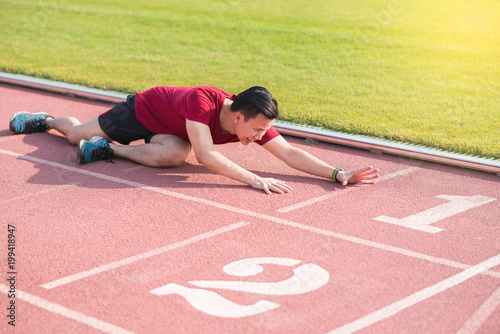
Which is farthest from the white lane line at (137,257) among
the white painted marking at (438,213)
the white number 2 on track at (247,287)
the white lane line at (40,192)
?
the white lane line at (40,192)

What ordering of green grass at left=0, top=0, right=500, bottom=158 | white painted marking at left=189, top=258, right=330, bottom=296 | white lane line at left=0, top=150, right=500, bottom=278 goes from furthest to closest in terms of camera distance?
Answer: green grass at left=0, top=0, right=500, bottom=158 → white lane line at left=0, top=150, right=500, bottom=278 → white painted marking at left=189, top=258, right=330, bottom=296

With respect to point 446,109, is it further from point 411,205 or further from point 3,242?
point 3,242

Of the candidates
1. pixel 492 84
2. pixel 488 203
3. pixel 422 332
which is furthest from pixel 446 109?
pixel 422 332

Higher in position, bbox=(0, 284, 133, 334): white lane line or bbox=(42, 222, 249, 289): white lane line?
bbox=(42, 222, 249, 289): white lane line

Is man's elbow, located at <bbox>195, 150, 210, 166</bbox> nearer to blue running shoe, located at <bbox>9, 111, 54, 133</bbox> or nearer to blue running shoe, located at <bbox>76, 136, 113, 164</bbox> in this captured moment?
blue running shoe, located at <bbox>76, 136, 113, 164</bbox>

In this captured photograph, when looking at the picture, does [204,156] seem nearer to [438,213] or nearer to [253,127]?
[253,127]

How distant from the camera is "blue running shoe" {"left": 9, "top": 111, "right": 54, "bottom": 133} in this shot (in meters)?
7.78

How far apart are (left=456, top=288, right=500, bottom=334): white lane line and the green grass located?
3436 mm

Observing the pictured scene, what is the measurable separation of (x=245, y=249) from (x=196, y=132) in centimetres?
157

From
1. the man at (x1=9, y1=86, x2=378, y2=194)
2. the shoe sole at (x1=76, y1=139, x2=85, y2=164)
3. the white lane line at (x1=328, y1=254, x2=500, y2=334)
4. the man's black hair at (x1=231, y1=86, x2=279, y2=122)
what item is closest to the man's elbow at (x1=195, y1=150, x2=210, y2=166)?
the man at (x1=9, y1=86, x2=378, y2=194)

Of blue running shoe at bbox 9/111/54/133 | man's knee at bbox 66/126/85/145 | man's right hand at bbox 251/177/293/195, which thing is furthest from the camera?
blue running shoe at bbox 9/111/54/133

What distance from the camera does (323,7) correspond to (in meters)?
18.4

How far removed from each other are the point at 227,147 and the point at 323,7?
11899 mm

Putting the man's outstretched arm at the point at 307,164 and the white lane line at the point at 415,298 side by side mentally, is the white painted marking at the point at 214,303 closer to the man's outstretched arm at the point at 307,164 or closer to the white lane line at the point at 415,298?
the white lane line at the point at 415,298
